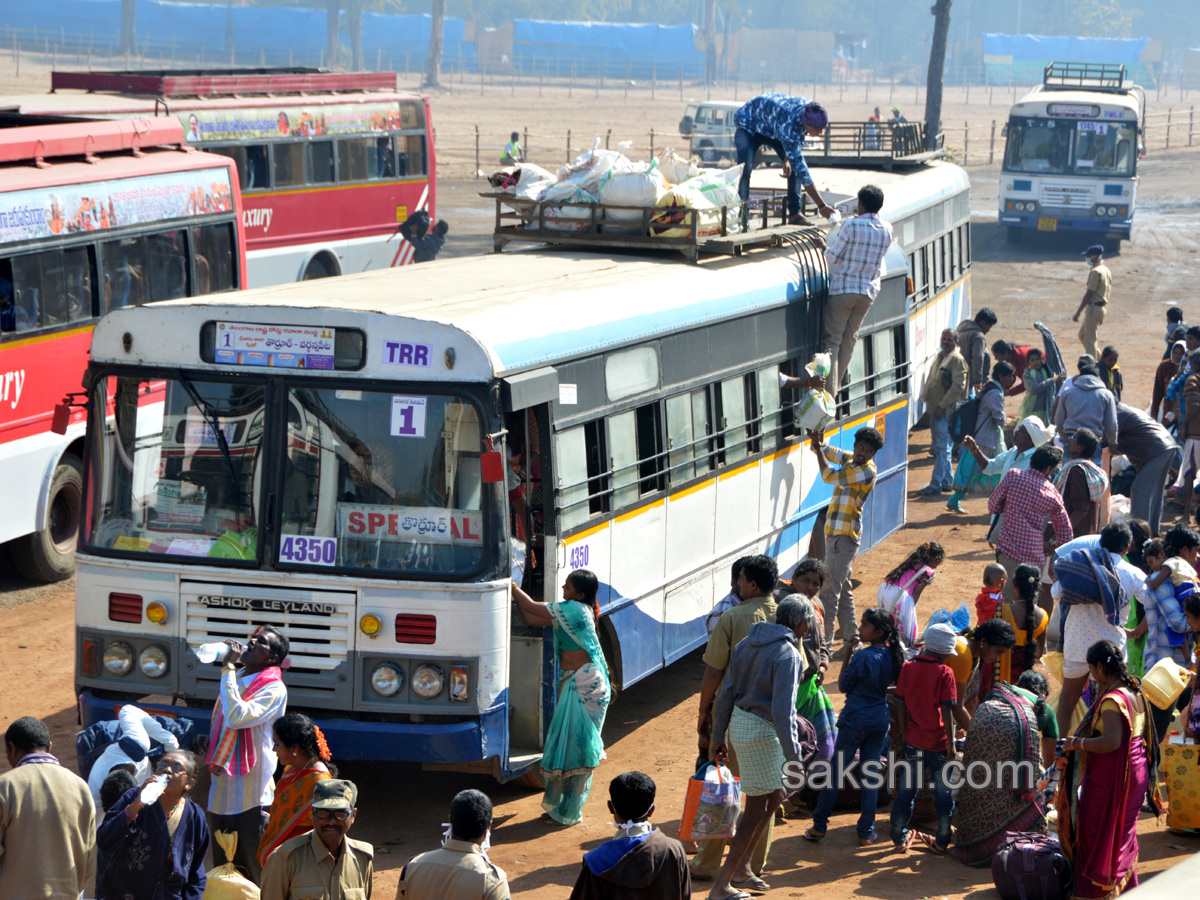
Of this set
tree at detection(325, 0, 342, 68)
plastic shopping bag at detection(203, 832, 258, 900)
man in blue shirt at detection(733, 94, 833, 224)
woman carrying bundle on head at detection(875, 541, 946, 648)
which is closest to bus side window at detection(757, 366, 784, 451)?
woman carrying bundle on head at detection(875, 541, 946, 648)

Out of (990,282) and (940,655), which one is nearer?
(940,655)

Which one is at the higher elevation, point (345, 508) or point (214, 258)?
point (214, 258)

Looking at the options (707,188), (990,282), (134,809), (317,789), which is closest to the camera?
(317,789)

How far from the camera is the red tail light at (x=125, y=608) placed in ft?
24.4

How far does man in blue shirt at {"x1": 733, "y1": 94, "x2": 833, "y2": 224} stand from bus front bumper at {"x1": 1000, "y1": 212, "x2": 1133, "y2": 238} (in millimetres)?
22829

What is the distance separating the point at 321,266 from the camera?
22.0m

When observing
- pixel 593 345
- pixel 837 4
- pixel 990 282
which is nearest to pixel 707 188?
pixel 593 345

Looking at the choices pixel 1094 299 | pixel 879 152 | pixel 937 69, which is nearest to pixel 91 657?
pixel 879 152

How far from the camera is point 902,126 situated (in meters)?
18.3

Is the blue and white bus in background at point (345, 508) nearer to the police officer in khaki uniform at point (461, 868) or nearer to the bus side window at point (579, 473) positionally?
the bus side window at point (579, 473)

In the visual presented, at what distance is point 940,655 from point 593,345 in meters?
2.44

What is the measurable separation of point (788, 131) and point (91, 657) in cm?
688

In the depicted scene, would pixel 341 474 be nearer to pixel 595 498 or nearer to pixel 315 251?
pixel 595 498

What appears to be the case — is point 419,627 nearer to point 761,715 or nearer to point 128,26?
point 761,715
